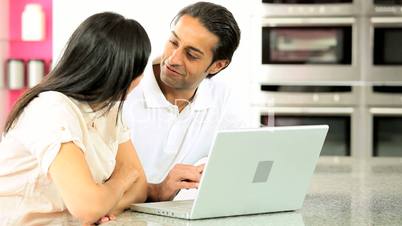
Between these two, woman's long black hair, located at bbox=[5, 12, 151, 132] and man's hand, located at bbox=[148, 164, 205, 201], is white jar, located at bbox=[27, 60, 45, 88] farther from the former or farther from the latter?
woman's long black hair, located at bbox=[5, 12, 151, 132]

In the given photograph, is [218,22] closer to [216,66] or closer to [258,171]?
[216,66]

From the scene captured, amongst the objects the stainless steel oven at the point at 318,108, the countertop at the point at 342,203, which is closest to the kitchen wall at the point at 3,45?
the stainless steel oven at the point at 318,108

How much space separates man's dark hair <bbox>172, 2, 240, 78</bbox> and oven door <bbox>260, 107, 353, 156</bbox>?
182 centimetres

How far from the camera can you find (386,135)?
14.9 feet

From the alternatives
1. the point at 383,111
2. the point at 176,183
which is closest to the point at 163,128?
the point at 176,183

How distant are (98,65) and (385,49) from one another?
301cm

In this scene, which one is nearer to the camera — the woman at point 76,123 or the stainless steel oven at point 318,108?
the woman at point 76,123

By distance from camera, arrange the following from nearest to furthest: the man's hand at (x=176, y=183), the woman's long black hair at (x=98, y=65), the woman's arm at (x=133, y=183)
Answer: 1. the woman's long black hair at (x=98, y=65)
2. the woman's arm at (x=133, y=183)
3. the man's hand at (x=176, y=183)

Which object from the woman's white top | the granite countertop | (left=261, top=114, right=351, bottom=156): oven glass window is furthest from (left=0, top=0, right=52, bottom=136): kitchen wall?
the woman's white top

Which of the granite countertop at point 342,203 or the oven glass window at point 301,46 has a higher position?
the oven glass window at point 301,46

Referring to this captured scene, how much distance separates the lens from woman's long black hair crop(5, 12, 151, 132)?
1769mm

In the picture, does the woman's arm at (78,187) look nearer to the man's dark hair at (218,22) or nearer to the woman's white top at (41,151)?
the woman's white top at (41,151)

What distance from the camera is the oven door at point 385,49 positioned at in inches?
176

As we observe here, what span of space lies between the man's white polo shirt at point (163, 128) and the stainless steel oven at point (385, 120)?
1.99 m
